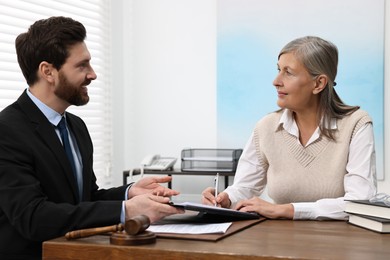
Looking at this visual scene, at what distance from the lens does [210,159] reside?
12.5ft

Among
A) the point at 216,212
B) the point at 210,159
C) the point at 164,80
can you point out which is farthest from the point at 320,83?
the point at 164,80

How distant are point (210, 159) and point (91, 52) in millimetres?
1090

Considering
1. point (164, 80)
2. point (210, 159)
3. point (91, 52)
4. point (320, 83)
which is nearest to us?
point (320, 83)

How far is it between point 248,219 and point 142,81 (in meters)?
2.52

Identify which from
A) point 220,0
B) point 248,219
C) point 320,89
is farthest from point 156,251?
point 220,0

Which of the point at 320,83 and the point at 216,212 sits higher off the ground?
the point at 320,83

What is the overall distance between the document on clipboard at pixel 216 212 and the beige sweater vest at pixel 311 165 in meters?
0.36

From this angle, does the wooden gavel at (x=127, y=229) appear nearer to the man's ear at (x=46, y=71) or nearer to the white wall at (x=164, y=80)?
the man's ear at (x=46, y=71)

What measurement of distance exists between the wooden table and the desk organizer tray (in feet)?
6.69

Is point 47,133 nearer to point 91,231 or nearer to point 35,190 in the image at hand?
point 35,190

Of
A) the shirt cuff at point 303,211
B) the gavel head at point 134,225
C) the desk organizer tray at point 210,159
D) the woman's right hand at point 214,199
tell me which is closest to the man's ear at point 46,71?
the woman's right hand at point 214,199

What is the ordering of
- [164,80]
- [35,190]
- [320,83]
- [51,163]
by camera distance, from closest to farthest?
[35,190]
[51,163]
[320,83]
[164,80]

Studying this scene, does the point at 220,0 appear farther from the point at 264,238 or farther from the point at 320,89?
the point at 264,238

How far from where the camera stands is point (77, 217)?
5.58 feet
